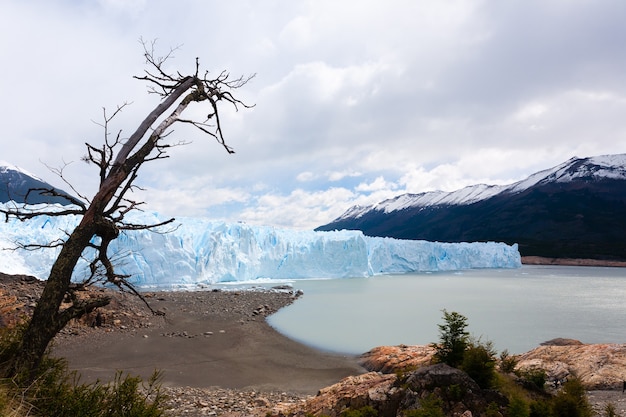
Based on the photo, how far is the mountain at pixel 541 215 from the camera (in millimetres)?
83812

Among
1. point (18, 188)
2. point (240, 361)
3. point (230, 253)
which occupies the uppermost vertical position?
point (18, 188)

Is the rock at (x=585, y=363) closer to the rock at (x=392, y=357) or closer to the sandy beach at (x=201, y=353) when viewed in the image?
the rock at (x=392, y=357)

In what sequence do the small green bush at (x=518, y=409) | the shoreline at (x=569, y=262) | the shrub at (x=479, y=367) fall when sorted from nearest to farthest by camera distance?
the small green bush at (x=518, y=409), the shrub at (x=479, y=367), the shoreline at (x=569, y=262)

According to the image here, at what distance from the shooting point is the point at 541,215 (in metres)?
108

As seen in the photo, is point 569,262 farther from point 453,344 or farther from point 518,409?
point 518,409

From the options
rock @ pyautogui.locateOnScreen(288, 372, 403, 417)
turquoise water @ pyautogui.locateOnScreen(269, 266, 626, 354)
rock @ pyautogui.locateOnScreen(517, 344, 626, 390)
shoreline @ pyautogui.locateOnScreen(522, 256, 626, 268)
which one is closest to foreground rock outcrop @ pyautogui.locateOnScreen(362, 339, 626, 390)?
rock @ pyautogui.locateOnScreen(517, 344, 626, 390)

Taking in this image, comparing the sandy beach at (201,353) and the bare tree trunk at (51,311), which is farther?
the sandy beach at (201,353)

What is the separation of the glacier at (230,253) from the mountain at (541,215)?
37.1 meters

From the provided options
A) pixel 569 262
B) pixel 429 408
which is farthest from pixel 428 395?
pixel 569 262

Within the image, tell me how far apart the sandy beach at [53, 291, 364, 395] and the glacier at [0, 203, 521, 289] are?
931 cm

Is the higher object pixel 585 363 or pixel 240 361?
pixel 585 363

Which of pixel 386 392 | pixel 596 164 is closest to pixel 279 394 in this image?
pixel 386 392

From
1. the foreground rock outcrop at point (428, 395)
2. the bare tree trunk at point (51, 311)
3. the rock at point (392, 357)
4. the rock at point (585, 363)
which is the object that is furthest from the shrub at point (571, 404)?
the rock at point (392, 357)

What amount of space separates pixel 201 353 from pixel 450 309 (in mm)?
15364
